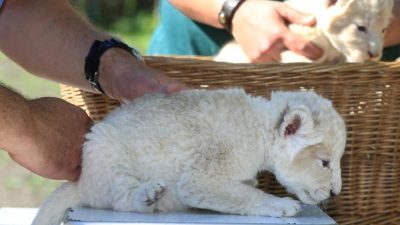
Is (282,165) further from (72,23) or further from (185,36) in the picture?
(185,36)

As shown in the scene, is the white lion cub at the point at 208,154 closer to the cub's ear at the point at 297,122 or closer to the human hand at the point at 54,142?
the cub's ear at the point at 297,122

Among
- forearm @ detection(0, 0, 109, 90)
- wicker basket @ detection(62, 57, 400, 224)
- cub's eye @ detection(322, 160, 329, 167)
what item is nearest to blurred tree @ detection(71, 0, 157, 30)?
forearm @ detection(0, 0, 109, 90)

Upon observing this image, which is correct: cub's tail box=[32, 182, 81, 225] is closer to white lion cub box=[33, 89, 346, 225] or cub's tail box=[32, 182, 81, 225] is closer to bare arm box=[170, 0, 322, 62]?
white lion cub box=[33, 89, 346, 225]

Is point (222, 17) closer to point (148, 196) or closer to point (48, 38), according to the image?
point (48, 38)

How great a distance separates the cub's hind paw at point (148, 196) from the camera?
72.1 inches

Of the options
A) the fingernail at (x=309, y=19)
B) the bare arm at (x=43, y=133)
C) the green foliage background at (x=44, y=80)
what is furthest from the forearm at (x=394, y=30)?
the bare arm at (x=43, y=133)

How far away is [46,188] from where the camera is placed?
5023mm

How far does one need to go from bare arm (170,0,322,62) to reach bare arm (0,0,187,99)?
30.3 inches

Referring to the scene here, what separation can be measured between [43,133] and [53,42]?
454mm

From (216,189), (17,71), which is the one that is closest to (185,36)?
(216,189)

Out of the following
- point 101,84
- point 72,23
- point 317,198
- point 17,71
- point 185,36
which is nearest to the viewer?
point 317,198

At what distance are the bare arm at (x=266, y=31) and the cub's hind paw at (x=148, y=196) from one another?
128 centimetres

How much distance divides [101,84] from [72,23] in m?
0.27

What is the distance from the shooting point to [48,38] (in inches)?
95.6
